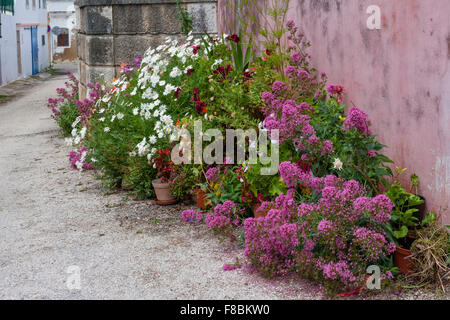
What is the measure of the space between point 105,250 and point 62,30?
37331 mm

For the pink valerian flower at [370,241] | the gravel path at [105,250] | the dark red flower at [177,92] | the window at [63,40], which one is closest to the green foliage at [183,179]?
the gravel path at [105,250]

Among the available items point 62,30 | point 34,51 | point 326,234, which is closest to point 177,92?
point 326,234

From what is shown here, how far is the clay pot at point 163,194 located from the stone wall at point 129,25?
3.44 meters

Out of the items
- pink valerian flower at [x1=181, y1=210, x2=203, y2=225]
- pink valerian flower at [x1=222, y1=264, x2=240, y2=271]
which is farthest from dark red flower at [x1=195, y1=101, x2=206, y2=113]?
pink valerian flower at [x1=222, y1=264, x2=240, y2=271]

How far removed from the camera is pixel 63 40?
39.3 metres

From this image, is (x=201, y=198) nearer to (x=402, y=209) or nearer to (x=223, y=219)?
(x=223, y=219)

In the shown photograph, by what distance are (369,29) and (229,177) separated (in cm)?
178

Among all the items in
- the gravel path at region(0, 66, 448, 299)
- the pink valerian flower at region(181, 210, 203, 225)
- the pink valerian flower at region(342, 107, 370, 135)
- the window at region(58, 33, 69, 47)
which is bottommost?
the gravel path at region(0, 66, 448, 299)

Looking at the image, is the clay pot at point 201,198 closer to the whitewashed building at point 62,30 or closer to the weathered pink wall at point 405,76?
the weathered pink wall at point 405,76

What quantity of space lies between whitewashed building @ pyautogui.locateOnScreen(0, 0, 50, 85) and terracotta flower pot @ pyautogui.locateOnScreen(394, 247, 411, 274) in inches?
810

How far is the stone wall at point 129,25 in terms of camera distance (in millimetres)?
8297

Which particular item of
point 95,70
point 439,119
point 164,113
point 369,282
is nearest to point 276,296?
point 369,282

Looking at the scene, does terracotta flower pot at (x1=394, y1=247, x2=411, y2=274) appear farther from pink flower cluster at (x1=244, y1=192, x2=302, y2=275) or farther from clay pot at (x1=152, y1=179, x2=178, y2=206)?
clay pot at (x1=152, y1=179, x2=178, y2=206)

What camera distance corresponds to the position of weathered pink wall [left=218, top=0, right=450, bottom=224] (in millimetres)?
3547
